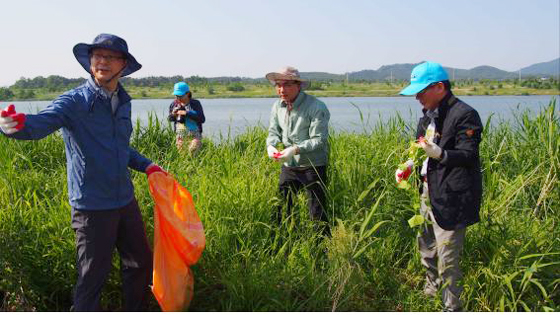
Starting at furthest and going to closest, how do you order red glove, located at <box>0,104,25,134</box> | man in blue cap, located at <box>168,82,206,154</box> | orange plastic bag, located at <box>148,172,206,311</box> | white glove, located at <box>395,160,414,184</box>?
man in blue cap, located at <box>168,82,206,154</box>
white glove, located at <box>395,160,414,184</box>
orange plastic bag, located at <box>148,172,206,311</box>
red glove, located at <box>0,104,25,134</box>

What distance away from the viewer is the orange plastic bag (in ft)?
7.34

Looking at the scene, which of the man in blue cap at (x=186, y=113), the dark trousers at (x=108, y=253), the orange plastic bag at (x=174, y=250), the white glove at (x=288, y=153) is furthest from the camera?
the man in blue cap at (x=186, y=113)

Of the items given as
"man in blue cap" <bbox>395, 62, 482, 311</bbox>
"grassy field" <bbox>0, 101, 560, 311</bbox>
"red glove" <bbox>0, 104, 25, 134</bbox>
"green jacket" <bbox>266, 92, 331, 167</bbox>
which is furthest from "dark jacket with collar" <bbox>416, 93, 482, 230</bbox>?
"red glove" <bbox>0, 104, 25, 134</bbox>

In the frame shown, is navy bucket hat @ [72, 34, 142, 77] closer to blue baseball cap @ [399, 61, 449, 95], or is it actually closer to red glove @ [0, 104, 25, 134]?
red glove @ [0, 104, 25, 134]

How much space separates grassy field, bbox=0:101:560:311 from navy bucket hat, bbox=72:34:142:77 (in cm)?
89

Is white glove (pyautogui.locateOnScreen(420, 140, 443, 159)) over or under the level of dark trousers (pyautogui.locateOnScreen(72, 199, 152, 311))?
over

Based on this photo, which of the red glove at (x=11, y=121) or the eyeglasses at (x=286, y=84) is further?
the eyeglasses at (x=286, y=84)

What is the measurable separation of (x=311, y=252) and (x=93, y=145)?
136 cm

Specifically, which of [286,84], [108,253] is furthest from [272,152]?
[108,253]

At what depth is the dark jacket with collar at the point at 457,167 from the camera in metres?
2.15

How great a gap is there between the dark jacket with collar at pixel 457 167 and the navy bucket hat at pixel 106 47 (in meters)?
1.54

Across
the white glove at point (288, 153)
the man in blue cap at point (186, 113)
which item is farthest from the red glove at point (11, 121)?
the man in blue cap at point (186, 113)

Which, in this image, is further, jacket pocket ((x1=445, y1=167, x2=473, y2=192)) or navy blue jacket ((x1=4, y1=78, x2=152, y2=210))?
jacket pocket ((x1=445, y1=167, x2=473, y2=192))

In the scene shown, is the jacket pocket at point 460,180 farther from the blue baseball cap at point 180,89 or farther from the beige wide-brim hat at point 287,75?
the blue baseball cap at point 180,89
